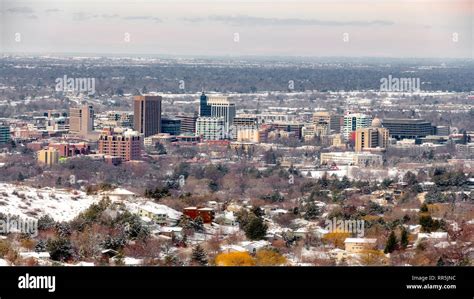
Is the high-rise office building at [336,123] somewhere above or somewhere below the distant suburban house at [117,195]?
below

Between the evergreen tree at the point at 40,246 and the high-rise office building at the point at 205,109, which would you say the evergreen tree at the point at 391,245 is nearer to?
the evergreen tree at the point at 40,246

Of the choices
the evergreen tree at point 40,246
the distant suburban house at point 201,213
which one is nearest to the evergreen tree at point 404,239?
the distant suburban house at point 201,213

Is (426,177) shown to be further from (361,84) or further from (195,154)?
(361,84)

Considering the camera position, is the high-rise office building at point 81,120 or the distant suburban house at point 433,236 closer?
the distant suburban house at point 433,236

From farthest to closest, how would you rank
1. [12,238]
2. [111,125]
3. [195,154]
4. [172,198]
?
[111,125] → [195,154] → [172,198] → [12,238]

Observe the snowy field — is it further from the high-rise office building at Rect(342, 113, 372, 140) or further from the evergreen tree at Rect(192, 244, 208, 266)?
the high-rise office building at Rect(342, 113, 372, 140)
